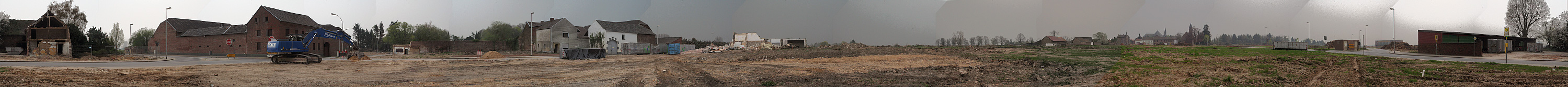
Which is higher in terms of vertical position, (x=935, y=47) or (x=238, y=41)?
(x=238, y=41)

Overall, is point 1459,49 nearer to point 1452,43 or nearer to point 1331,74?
point 1452,43

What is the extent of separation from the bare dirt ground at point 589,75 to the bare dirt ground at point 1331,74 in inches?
41.6

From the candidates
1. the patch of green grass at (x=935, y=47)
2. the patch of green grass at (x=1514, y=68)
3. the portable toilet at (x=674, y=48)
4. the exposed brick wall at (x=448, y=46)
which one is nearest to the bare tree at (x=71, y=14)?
the exposed brick wall at (x=448, y=46)

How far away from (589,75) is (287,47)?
42.8 ft

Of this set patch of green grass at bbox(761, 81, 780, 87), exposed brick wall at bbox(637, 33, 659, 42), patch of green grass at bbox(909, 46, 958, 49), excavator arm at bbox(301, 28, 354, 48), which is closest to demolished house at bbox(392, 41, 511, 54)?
exposed brick wall at bbox(637, 33, 659, 42)

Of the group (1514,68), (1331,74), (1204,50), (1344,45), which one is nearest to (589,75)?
(1331,74)

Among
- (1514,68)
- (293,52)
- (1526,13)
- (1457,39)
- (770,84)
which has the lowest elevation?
(770,84)

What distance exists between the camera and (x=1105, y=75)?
1153 cm

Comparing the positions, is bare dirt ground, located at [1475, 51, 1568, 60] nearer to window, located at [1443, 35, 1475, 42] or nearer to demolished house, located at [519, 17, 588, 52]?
window, located at [1443, 35, 1475, 42]

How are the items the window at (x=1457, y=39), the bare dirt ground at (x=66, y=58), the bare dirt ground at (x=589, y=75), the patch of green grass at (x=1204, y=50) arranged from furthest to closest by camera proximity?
the window at (x=1457, y=39)
the bare dirt ground at (x=66, y=58)
the patch of green grass at (x=1204, y=50)
the bare dirt ground at (x=589, y=75)

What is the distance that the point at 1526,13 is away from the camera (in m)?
30.4

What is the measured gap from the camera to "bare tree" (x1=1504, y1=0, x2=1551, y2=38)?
98.8 ft

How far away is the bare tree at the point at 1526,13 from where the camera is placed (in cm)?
3012

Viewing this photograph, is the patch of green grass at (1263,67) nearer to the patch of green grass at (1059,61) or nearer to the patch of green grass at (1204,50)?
the patch of green grass at (1059,61)
